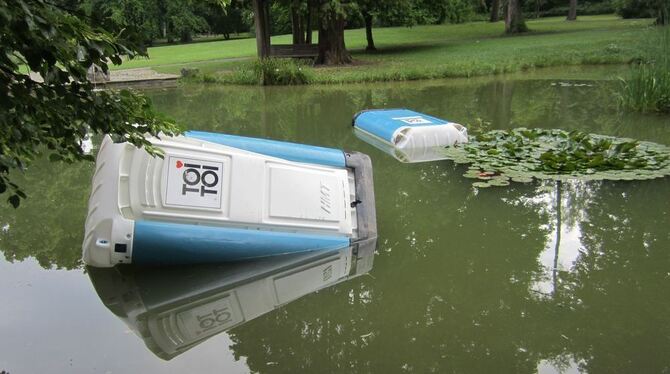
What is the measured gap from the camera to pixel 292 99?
43.6ft

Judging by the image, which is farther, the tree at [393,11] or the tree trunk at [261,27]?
the tree at [393,11]

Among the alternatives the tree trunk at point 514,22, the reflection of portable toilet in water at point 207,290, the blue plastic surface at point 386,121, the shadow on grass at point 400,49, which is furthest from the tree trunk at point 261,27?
the reflection of portable toilet in water at point 207,290

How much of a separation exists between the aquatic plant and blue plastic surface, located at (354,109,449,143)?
3.18ft

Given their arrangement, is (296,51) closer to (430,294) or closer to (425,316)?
(430,294)

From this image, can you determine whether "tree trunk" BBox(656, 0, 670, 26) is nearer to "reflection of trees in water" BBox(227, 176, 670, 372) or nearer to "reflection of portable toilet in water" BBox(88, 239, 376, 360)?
"reflection of trees in water" BBox(227, 176, 670, 372)

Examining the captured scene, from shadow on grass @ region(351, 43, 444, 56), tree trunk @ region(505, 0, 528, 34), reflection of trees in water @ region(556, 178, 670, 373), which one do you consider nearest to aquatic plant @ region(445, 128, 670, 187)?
reflection of trees in water @ region(556, 178, 670, 373)

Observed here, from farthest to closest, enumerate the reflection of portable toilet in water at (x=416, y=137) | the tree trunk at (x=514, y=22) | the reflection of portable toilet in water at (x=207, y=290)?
the tree trunk at (x=514, y=22) < the reflection of portable toilet in water at (x=416, y=137) < the reflection of portable toilet in water at (x=207, y=290)

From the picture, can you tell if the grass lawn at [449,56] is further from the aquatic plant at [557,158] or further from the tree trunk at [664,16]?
the aquatic plant at [557,158]

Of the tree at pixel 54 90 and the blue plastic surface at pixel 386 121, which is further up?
the tree at pixel 54 90

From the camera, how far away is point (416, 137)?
798cm

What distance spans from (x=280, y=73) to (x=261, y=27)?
3.98 metres

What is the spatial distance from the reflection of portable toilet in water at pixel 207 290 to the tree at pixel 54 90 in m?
1.75

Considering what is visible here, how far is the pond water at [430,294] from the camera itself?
330 cm

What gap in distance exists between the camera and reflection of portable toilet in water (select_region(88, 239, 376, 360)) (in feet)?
12.1
